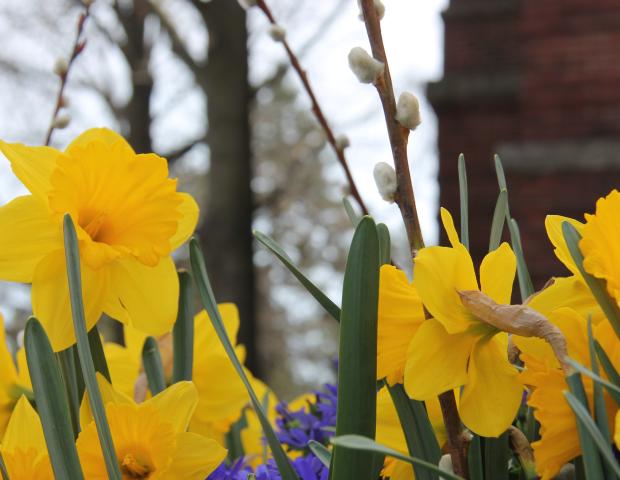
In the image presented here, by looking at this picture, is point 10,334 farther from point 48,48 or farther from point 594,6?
point 594,6

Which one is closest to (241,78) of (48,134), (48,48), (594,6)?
(594,6)

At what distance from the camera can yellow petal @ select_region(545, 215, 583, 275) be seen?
414 mm

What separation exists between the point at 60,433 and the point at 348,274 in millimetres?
161

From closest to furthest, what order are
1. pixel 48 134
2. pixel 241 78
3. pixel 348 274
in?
1. pixel 348 274
2. pixel 48 134
3. pixel 241 78

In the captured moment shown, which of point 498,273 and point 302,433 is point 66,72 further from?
point 498,273

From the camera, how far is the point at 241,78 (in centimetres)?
561

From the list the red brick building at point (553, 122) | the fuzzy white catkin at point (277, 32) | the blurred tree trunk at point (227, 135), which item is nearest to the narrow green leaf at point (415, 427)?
the fuzzy white catkin at point (277, 32)

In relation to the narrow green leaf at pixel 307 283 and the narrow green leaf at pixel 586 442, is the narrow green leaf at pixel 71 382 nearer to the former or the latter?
the narrow green leaf at pixel 307 283

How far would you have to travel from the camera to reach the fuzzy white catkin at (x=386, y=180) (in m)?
0.40

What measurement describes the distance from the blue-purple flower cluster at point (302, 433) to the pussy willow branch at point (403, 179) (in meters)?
0.15

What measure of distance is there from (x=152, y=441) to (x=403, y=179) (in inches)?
7.9

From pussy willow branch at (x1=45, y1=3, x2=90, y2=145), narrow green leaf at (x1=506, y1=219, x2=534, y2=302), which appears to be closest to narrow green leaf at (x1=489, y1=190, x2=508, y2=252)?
narrow green leaf at (x1=506, y1=219, x2=534, y2=302)

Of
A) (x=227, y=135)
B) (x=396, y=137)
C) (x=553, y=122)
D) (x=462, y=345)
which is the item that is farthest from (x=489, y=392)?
(x=227, y=135)

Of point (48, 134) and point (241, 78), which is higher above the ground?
point (241, 78)
